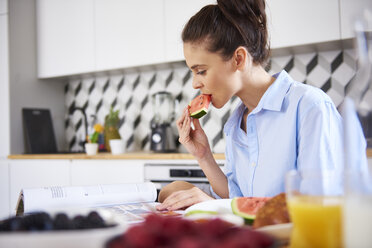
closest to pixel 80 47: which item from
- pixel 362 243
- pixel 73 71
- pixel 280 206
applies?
pixel 73 71

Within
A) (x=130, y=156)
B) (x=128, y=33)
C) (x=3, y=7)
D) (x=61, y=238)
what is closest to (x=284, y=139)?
(x=61, y=238)

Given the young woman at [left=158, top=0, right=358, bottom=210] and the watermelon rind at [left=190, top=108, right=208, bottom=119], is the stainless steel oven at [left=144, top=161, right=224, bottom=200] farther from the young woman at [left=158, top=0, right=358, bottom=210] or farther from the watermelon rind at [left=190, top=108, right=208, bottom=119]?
the young woman at [left=158, top=0, right=358, bottom=210]

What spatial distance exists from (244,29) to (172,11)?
1.84 m

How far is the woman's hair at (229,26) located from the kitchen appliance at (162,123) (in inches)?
72.7

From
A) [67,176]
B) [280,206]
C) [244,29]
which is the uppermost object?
[244,29]

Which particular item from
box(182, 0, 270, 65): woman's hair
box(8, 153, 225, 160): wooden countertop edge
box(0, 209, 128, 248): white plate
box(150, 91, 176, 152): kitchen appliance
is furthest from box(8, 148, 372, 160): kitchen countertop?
box(0, 209, 128, 248): white plate

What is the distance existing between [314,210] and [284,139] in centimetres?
80

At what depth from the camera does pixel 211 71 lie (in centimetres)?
151

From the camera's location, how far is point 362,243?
0.50 meters

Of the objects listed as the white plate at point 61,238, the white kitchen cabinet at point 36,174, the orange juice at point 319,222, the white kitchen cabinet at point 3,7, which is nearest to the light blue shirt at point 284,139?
the orange juice at point 319,222

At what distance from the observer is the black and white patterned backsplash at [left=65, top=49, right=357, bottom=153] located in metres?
2.90

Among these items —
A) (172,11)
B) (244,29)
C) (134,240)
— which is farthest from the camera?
(172,11)

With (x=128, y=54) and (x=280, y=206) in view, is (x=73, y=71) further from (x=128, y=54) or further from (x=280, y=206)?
(x=280, y=206)

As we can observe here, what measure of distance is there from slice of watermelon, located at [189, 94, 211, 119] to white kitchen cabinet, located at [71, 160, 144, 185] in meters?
1.26
